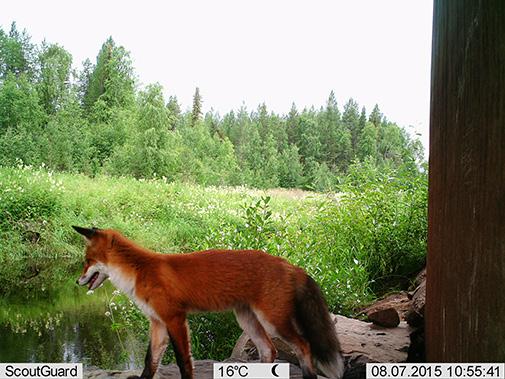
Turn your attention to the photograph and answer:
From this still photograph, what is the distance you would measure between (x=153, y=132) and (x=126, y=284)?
2611 millimetres

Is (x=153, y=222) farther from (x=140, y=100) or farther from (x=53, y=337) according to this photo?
(x=140, y=100)

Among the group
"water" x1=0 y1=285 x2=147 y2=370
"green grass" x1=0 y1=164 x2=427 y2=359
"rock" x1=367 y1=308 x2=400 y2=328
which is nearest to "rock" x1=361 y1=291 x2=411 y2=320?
"green grass" x1=0 y1=164 x2=427 y2=359

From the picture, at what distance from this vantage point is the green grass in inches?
125

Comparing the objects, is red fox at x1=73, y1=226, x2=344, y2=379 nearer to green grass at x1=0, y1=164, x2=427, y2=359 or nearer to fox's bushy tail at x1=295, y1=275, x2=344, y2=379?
fox's bushy tail at x1=295, y1=275, x2=344, y2=379

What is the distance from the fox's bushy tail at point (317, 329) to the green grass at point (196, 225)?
1.44 meters

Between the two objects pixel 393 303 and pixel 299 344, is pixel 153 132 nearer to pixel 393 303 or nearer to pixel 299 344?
pixel 393 303

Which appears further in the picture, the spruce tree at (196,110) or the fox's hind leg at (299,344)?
the spruce tree at (196,110)

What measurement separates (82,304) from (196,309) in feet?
6.43

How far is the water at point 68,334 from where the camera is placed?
9.53 ft

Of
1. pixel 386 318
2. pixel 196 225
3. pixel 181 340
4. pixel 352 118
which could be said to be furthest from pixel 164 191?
pixel 181 340

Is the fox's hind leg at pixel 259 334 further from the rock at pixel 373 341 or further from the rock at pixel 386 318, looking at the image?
the rock at pixel 386 318

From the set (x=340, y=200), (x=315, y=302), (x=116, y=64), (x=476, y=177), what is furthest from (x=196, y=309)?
(x=116, y=64)

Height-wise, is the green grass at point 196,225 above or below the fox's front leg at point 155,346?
above
